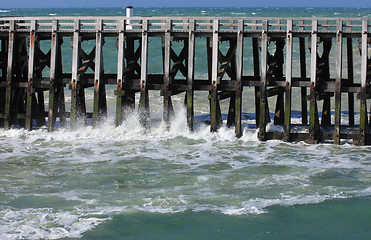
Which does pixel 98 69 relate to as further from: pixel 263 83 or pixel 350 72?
pixel 350 72

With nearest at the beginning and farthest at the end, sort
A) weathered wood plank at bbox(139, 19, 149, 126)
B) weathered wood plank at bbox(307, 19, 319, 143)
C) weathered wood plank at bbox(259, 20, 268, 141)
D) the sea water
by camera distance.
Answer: the sea water → weathered wood plank at bbox(307, 19, 319, 143) → weathered wood plank at bbox(259, 20, 268, 141) → weathered wood plank at bbox(139, 19, 149, 126)

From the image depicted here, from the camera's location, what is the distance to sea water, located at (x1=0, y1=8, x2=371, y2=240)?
42.4ft

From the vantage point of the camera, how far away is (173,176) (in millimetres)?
16375

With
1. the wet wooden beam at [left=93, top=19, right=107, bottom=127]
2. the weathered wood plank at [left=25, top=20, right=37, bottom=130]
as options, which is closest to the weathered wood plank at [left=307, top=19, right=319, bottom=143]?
the wet wooden beam at [left=93, top=19, right=107, bottom=127]

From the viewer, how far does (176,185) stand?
1554 centimetres

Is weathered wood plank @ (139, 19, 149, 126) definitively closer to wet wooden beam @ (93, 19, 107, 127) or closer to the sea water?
the sea water

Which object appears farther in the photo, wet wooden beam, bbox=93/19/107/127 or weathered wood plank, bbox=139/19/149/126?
wet wooden beam, bbox=93/19/107/127

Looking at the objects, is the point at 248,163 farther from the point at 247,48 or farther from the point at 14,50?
the point at 247,48

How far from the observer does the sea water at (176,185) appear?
42.4 ft

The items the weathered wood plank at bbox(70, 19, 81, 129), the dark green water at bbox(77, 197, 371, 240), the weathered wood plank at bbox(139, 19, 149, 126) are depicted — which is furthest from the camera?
the weathered wood plank at bbox(70, 19, 81, 129)

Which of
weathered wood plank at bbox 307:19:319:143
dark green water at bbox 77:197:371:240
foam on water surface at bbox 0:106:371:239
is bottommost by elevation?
dark green water at bbox 77:197:371:240

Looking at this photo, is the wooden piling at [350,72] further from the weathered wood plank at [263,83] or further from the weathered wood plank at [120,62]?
the weathered wood plank at [120,62]

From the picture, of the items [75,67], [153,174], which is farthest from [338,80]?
[75,67]

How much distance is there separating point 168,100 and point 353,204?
826 centimetres
